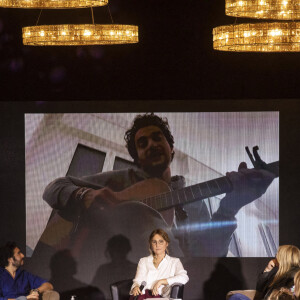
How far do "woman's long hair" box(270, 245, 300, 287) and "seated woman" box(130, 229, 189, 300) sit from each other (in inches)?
43.6

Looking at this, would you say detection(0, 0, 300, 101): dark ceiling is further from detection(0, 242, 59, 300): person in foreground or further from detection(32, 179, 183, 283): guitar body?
detection(0, 242, 59, 300): person in foreground

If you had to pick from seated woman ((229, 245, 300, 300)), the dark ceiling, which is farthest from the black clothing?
the dark ceiling

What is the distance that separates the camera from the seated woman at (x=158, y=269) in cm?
716

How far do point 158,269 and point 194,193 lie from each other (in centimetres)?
153

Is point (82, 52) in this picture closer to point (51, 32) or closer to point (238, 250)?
point (51, 32)

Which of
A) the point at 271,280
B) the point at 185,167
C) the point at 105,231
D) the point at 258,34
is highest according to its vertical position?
the point at 258,34

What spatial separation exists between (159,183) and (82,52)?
5.28 ft

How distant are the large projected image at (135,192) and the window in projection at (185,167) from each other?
0.03ft

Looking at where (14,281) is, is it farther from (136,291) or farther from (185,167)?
(185,167)

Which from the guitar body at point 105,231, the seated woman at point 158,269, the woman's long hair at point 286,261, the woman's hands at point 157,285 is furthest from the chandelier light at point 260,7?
the guitar body at point 105,231

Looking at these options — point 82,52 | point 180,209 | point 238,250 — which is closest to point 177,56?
point 82,52

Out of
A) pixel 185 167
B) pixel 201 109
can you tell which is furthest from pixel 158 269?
pixel 201 109

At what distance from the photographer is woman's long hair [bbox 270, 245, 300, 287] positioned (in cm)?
632

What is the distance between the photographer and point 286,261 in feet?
20.8
